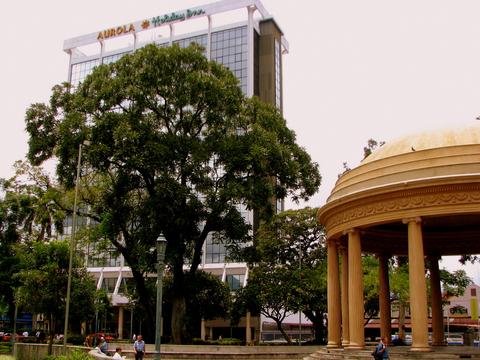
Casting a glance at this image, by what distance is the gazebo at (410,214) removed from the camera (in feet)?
63.8

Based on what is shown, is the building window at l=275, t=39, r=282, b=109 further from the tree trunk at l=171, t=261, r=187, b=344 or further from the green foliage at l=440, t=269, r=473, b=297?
the tree trunk at l=171, t=261, r=187, b=344

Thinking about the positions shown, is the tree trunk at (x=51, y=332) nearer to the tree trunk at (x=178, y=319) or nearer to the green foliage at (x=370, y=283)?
the tree trunk at (x=178, y=319)

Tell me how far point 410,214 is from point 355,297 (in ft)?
13.8

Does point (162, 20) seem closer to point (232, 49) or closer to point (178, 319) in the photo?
point (232, 49)

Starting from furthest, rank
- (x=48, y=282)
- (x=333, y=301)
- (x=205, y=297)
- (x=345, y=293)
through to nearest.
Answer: (x=205, y=297)
(x=48, y=282)
(x=345, y=293)
(x=333, y=301)

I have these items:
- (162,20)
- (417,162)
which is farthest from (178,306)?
(162,20)

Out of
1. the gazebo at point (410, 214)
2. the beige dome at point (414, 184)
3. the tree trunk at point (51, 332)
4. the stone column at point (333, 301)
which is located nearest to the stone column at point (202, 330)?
the tree trunk at point (51, 332)

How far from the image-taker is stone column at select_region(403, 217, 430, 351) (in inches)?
761

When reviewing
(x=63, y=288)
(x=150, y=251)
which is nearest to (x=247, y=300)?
(x=150, y=251)

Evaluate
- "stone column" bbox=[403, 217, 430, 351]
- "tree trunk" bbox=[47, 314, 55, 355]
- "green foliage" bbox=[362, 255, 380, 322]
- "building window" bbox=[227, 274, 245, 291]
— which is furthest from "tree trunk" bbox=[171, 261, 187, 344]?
"building window" bbox=[227, 274, 245, 291]

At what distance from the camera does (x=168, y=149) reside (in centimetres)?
3169

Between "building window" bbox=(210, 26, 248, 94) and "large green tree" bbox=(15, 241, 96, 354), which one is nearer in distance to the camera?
"large green tree" bbox=(15, 241, 96, 354)

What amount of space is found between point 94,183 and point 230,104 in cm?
1094

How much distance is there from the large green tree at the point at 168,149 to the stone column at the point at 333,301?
25.5 feet
